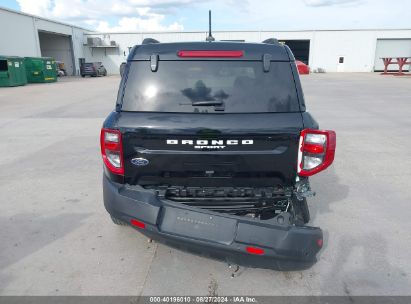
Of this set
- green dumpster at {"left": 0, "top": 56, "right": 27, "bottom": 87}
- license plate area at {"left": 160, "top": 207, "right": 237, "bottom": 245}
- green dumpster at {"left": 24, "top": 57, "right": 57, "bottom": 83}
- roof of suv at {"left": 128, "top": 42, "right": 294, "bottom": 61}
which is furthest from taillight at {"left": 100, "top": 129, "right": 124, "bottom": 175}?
green dumpster at {"left": 24, "top": 57, "right": 57, "bottom": 83}

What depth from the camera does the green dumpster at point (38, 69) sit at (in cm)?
2679

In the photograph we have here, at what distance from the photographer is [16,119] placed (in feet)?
35.5

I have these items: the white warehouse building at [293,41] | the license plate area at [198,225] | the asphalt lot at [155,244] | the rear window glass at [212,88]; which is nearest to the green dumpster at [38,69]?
the white warehouse building at [293,41]

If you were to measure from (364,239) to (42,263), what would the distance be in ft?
11.0

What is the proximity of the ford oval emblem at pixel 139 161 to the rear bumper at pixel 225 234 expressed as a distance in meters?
0.25

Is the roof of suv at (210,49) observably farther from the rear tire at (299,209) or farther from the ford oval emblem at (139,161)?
the rear tire at (299,209)

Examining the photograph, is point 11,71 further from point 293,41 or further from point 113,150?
point 293,41

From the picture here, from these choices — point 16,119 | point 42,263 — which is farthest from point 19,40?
point 42,263

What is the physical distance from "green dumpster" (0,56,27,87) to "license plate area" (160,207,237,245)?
25.6 meters

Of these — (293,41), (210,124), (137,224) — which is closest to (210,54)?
(210,124)

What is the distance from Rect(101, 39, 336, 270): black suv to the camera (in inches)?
102

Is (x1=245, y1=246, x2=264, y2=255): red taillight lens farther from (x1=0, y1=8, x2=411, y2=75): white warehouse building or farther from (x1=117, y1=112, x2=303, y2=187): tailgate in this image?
(x1=0, y1=8, x2=411, y2=75): white warehouse building

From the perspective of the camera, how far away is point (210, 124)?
2.60 metres

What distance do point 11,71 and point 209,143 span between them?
26.1m
